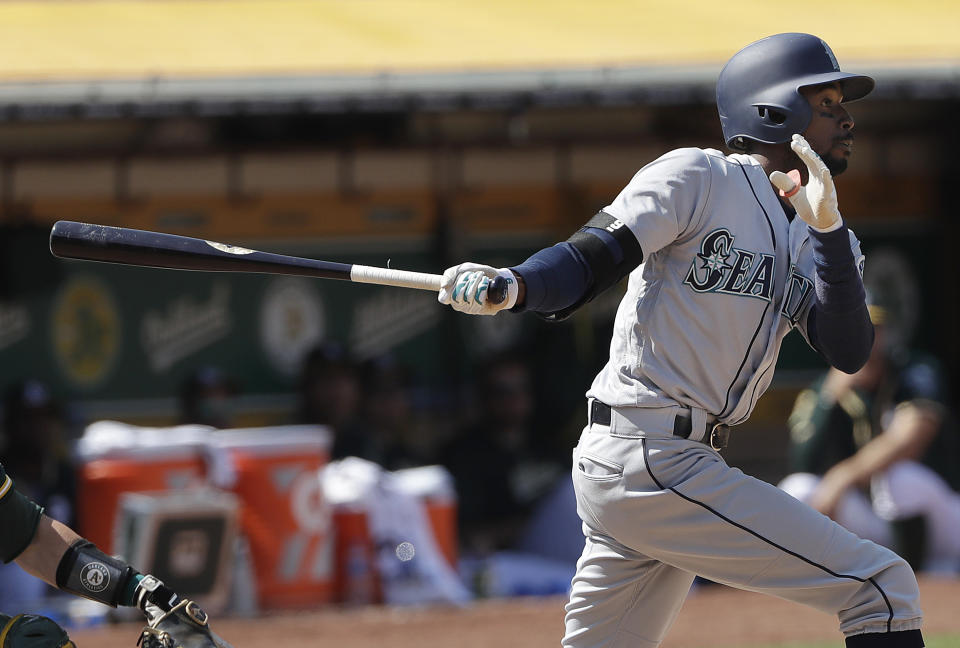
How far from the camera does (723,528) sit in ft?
10.0

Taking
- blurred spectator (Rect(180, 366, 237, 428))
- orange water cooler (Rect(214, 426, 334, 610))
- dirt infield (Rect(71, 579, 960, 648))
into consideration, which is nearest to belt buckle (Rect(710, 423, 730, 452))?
dirt infield (Rect(71, 579, 960, 648))

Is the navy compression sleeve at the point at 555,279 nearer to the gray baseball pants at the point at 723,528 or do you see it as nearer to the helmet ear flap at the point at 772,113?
the gray baseball pants at the point at 723,528

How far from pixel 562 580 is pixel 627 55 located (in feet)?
8.59

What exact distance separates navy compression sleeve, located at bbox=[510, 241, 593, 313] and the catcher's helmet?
0.61m

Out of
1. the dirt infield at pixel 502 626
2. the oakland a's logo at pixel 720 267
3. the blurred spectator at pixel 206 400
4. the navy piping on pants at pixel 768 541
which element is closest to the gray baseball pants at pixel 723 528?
the navy piping on pants at pixel 768 541

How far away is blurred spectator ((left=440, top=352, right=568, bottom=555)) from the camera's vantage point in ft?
25.3

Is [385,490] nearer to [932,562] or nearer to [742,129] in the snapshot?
[932,562]

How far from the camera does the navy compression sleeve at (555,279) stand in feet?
9.50

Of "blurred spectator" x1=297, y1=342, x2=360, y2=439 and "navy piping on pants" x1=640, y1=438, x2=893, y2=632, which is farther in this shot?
"blurred spectator" x1=297, y1=342, x2=360, y2=439

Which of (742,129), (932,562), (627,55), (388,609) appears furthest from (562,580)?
(742,129)

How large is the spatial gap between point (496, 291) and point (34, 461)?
474 centimetres

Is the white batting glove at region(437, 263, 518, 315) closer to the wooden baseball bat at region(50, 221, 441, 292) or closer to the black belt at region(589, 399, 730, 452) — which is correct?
the wooden baseball bat at region(50, 221, 441, 292)

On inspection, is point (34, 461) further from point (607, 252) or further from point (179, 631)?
point (607, 252)

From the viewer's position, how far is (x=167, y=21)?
320 inches
